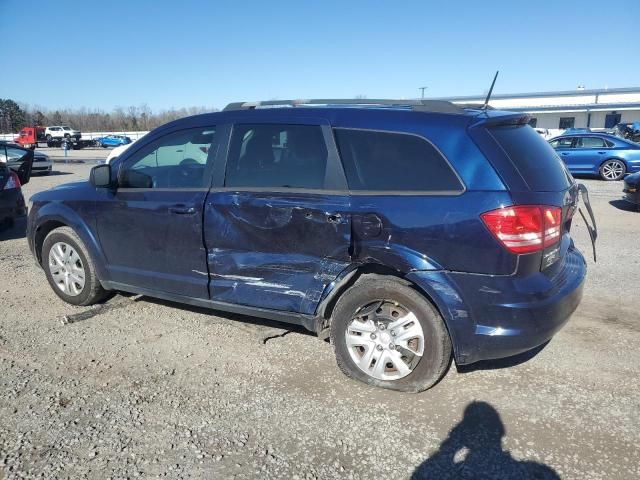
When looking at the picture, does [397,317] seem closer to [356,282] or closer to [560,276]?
[356,282]

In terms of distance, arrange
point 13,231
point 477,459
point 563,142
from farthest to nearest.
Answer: point 563,142 < point 13,231 < point 477,459

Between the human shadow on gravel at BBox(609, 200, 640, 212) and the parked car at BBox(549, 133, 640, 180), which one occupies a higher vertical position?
the parked car at BBox(549, 133, 640, 180)

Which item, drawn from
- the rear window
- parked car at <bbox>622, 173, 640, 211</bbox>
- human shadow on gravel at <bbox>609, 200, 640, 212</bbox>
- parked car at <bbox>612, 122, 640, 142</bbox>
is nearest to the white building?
parked car at <bbox>612, 122, 640, 142</bbox>

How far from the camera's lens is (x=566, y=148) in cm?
1625

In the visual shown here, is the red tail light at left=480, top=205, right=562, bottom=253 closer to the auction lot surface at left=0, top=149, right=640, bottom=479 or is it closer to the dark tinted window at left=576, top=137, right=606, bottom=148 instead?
the auction lot surface at left=0, top=149, right=640, bottom=479

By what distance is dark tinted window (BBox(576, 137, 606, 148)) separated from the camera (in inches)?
619

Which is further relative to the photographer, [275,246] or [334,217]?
[275,246]

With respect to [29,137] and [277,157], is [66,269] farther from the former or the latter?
[29,137]

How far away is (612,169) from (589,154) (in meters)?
0.81

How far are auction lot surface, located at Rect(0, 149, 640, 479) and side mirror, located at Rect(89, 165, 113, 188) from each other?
4.07 feet

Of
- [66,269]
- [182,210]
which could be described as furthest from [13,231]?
[182,210]

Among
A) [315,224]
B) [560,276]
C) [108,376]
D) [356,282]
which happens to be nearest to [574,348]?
[560,276]

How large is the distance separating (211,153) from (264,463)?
2301 millimetres

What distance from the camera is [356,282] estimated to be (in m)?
3.38
